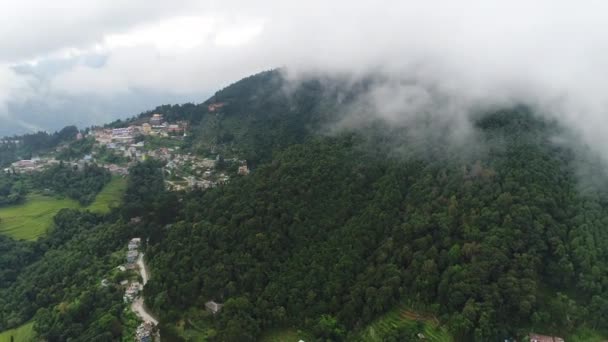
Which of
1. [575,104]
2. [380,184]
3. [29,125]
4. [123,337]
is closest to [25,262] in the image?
[123,337]

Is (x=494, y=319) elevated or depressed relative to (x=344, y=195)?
depressed

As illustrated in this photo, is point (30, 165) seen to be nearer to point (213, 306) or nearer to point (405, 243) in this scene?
point (213, 306)

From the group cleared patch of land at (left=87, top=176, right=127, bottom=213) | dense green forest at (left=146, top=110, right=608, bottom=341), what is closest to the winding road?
dense green forest at (left=146, top=110, right=608, bottom=341)

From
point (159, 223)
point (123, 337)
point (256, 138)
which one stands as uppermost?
point (256, 138)

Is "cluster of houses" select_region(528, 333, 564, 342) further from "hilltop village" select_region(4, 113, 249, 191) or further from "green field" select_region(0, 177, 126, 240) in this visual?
"green field" select_region(0, 177, 126, 240)

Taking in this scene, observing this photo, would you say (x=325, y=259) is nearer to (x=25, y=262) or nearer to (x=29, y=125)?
(x=25, y=262)
